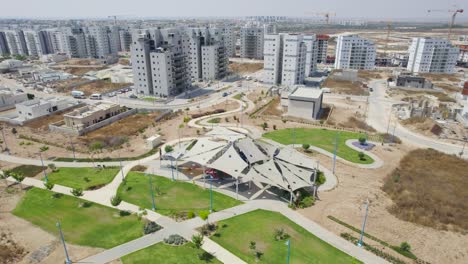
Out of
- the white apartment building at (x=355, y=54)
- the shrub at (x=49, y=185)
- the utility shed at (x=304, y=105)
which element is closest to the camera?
the shrub at (x=49, y=185)

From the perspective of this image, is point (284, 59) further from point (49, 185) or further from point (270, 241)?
point (49, 185)

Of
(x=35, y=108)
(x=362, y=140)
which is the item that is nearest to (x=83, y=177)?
(x=35, y=108)

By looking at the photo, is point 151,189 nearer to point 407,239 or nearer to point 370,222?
point 370,222

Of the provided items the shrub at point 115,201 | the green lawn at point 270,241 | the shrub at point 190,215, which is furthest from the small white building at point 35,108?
the green lawn at point 270,241

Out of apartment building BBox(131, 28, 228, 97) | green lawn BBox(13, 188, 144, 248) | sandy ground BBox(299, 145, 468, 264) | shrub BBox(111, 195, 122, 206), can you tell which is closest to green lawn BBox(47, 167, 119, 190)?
green lawn BBox(13, 188, 144, 248)

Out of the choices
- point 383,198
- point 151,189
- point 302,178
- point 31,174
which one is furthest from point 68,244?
point 383,198

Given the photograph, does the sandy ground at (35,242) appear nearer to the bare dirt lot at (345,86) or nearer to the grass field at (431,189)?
the grass field at (431,189)
